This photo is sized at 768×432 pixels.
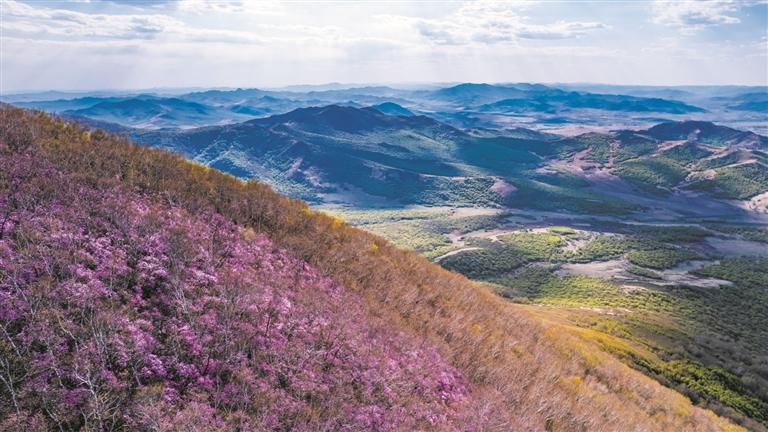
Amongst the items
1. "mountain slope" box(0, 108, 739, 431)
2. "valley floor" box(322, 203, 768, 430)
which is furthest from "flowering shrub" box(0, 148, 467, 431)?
"valley floor" box(322, 203, 768, 430)

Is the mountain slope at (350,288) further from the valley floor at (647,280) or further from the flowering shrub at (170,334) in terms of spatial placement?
the valley floor at (647,280)

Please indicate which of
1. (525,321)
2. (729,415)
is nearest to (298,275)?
(525,321)

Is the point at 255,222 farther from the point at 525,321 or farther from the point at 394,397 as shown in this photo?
the point at 525,321

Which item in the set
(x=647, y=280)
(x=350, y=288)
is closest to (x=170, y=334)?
(x=350, y=288)

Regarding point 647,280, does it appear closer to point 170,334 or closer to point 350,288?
point 350,288

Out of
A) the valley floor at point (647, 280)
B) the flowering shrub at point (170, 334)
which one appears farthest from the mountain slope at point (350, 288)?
the valley floor at point (647, 280)

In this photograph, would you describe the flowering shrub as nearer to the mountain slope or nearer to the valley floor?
the mountain slope
